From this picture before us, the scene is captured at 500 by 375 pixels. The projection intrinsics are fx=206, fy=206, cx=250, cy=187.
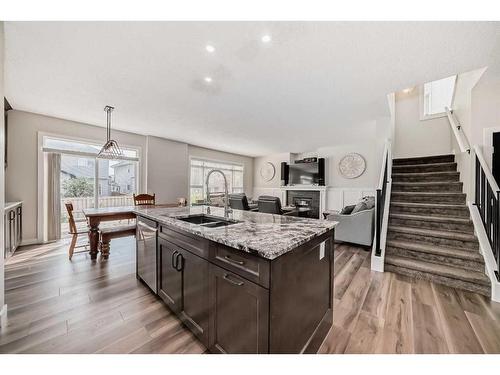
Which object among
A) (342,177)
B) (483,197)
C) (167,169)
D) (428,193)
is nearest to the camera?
(483,197)

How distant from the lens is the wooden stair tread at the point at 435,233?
8.64ft

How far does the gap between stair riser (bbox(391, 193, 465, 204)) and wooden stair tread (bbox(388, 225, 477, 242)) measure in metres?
0.70

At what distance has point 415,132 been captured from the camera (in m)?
4.88

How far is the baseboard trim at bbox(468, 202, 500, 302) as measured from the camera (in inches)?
81.4

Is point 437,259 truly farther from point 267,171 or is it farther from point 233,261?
point 267,171

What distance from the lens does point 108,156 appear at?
433 cm

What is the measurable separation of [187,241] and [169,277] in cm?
→ 51

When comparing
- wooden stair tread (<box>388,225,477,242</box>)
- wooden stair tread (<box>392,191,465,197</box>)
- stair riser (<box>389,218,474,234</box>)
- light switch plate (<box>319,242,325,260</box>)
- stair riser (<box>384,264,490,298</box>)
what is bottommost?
stair riser (<box>384,264,490,298</box>)

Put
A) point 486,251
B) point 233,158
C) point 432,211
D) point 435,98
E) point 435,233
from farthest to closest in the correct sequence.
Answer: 1. point 233,158
2. point 435,98
3. point 432,211
4. point 435,233
5. point 486,251

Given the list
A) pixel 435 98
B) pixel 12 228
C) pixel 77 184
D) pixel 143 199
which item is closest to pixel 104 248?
pixel 143 199

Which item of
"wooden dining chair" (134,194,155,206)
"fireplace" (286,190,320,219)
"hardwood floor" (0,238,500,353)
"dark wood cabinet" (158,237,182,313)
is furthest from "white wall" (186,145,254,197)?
"dark wood cabinet" (158,237,182,313)

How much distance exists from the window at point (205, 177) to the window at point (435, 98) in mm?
5548

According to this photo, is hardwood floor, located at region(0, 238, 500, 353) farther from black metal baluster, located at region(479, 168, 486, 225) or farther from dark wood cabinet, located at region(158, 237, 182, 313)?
black metal baluster, located at region(479, 168, 486, 225)
